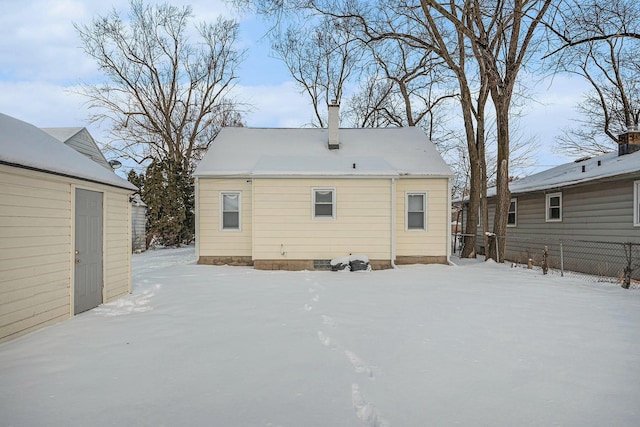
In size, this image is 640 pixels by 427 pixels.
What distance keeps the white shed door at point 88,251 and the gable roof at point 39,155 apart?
36cm

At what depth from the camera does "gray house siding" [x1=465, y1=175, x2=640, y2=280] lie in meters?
10.5

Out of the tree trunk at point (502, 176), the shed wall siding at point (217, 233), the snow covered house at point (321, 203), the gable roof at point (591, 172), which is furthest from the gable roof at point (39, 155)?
the gable roof at point (591, 172)

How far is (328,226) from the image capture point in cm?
1123

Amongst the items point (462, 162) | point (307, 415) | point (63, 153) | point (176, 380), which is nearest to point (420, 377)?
point (307, 415)

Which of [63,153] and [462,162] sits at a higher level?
[462,162]

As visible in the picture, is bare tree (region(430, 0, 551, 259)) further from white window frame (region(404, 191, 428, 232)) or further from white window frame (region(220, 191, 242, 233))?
white window frame (region(220, 191, 242, 233))

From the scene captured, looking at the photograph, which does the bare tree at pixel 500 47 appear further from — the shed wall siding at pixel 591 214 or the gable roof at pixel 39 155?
the gable roof at pixel 39 155

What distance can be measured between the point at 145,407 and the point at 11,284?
9.59 feet

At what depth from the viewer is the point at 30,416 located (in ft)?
9.05

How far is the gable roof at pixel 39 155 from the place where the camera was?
4.52m

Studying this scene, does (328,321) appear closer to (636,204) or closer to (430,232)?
(430,232)

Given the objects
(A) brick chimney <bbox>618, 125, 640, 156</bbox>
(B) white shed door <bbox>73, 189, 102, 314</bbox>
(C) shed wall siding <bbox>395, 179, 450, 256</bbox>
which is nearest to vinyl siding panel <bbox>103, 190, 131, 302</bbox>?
(B) white shed door <bbox>73, 189, 102, 314</bbox>

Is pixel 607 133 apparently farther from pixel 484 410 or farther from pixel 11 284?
pixel 11 284

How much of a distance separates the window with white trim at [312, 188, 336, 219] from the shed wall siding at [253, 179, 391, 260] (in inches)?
5.9
